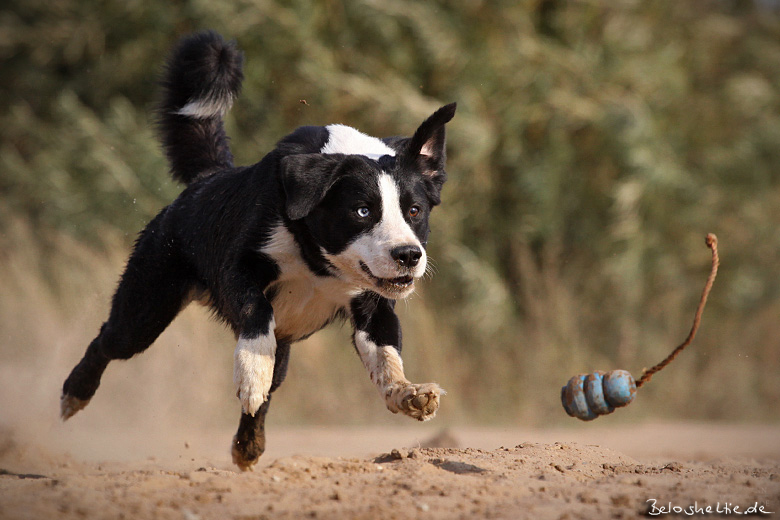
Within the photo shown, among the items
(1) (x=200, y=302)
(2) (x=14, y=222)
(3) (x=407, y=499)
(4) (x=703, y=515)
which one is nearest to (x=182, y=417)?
(1) (x=200, y=302)

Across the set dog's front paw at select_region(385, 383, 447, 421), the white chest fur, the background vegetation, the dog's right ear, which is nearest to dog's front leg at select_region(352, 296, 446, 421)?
dog's front paw at select_region(385, 383, 447, 421)

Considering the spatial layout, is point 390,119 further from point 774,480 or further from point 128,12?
point 774,480

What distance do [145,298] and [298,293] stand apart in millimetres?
961

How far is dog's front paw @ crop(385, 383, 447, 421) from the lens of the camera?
3967 millimetres

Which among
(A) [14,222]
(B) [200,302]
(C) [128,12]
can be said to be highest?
(C) [128,12]

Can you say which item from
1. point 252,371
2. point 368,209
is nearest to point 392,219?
point 368,209

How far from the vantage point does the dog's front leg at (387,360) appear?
13.1 feet

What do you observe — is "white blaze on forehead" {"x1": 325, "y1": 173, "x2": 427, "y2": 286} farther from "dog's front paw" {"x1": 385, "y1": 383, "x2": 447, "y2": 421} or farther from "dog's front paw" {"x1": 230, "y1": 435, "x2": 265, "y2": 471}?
"dog's front paw" {"x1": 230, "y1": 435, "x2": 265, "y2": 471}

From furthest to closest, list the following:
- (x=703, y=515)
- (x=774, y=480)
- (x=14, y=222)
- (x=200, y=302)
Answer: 1. (x=14, y=222)
2. (x=200, y=302)
3. (x=774, y=480)
4. (x=703, y=515)

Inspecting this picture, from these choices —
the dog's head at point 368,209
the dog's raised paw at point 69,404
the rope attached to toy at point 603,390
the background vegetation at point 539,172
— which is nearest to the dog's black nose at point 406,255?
the dog's head at point 368,209

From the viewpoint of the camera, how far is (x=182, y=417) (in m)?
8.26

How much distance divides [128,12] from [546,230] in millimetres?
6199

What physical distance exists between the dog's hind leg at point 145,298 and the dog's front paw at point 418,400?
1.55 m

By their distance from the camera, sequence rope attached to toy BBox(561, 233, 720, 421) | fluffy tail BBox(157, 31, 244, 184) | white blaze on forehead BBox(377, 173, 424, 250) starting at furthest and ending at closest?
fluffy tail BBox(157, 31, 244, 184), white blaze on forehead BBox(377, 173, 424, 250), rope attached to toy BBox(561, 233, 720, 421)
